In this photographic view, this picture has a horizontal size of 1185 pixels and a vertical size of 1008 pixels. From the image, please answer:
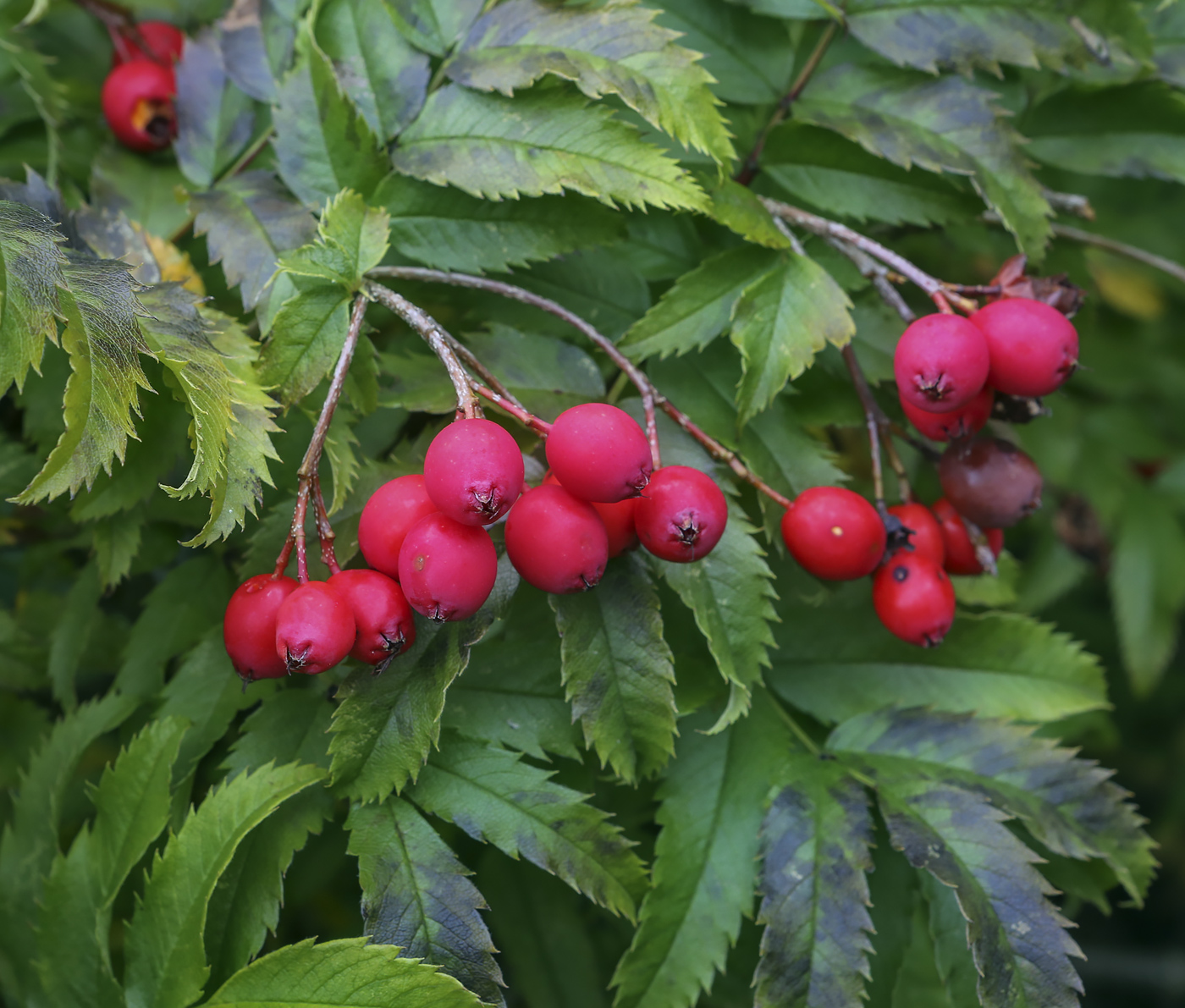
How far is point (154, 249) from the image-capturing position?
1070 mm

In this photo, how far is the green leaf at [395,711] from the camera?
86 centimetres

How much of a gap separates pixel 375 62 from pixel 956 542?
880 mm

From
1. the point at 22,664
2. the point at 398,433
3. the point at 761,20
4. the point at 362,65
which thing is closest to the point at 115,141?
the point at 362,65

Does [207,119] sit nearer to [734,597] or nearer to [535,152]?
[535,152]

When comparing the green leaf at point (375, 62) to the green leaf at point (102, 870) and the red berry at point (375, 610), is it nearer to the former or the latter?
the red berry at point (375, 610)

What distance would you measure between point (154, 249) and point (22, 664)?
54 centimetres

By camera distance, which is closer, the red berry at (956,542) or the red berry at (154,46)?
the red berry at (956,542)

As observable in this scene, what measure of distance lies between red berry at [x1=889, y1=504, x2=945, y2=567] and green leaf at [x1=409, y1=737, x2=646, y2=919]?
18.0 inches

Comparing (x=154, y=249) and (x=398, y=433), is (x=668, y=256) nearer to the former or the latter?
(x=398, y=433)

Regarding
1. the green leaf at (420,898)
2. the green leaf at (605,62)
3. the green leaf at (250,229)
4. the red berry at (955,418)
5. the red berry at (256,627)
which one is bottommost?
the green leaf at (420,898)

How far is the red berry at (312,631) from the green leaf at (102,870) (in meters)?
0.30

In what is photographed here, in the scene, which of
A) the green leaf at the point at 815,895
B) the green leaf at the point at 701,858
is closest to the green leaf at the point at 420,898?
the green leaf at the point at 701,858

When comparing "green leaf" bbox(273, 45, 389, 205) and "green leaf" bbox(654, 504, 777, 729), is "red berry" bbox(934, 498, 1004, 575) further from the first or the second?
"green leaf" bbox(273, 45, 389, 205)

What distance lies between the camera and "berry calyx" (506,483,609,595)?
0.77m
